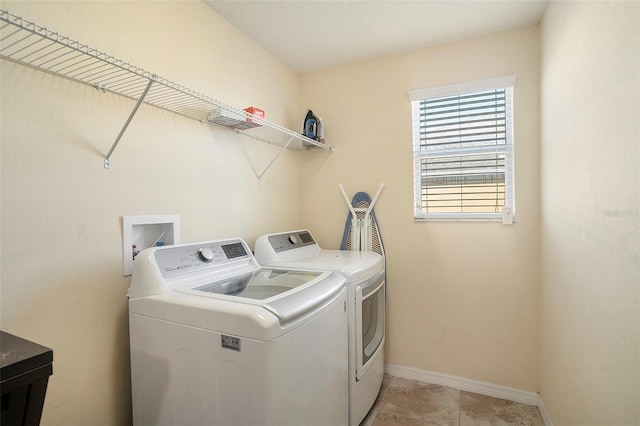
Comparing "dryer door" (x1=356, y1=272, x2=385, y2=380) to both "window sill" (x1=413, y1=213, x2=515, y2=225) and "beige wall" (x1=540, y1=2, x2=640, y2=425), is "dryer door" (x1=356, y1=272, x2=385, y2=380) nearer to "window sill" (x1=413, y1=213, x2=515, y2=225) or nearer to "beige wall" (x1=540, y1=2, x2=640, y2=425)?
"window sill" (x1=413, y1=213, x2=515, y2=225)

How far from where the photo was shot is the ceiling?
182 centimetres

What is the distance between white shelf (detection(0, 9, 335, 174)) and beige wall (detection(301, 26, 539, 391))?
1172 mm

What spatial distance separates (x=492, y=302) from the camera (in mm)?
2168

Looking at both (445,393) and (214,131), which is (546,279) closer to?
(445,393)

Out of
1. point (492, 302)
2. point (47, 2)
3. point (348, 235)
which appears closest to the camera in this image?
point (47, 2)

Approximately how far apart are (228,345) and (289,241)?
1164mm

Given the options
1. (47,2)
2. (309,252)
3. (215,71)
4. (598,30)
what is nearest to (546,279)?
(598,30)

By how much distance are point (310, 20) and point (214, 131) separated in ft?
3.00

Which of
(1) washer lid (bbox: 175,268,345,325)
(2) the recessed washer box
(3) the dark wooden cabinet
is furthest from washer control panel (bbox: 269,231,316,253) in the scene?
(3) the dark wooden cabinet

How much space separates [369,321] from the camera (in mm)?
2025

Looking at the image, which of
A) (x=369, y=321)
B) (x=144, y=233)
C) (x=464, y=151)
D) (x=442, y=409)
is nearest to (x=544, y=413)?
(x=442, y=409)

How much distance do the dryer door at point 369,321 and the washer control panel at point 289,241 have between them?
0.59m

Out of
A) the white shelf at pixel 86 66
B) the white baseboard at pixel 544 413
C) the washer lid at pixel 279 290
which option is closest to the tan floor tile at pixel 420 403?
the white baseboard at pixel 544 413

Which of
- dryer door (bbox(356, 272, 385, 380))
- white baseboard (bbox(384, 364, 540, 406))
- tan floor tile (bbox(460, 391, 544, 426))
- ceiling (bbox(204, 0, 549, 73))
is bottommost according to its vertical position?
→ tan floor tile (bbox(460, 391, 544, 426))
